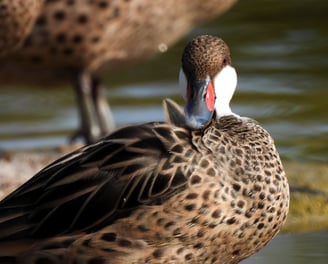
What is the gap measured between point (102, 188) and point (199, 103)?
510 millimetres

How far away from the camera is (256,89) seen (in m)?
10.4

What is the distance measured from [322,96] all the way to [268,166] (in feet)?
13.6

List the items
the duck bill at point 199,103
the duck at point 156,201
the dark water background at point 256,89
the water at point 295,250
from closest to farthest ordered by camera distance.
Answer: the duck at point 156,201, the duck bill at point 199,103, the water at point 295,250, the dark water background at point 256,89

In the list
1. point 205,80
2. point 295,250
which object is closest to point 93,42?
point 295,250

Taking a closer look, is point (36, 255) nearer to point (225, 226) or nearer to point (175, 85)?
point (225, 226)

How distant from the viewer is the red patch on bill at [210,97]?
5734 millimetres

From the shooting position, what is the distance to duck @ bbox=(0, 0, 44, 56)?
792 centimetres

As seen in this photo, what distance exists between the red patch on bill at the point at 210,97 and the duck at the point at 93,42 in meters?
2.92

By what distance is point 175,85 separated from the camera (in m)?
10.5

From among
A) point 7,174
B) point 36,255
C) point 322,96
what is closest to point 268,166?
point 36,255

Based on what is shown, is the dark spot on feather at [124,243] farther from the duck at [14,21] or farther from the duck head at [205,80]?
the duck at [14,21]

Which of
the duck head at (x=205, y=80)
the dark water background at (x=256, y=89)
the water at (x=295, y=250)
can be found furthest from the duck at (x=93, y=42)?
the duck head at (x=205, y=80)

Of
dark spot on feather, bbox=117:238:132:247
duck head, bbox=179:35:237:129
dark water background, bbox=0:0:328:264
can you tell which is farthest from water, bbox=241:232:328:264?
dark water background, bbox=0:0:328:264

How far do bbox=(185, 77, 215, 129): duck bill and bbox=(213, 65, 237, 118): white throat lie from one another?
83 mm
